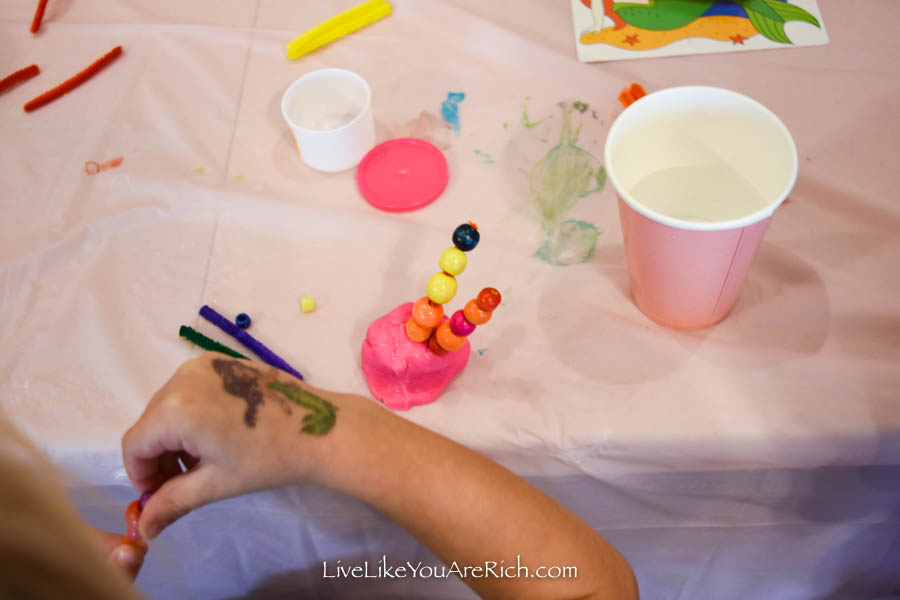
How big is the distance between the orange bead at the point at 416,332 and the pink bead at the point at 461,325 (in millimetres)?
32

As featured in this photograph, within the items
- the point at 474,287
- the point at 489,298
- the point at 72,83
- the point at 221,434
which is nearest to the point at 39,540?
the point at 221,434

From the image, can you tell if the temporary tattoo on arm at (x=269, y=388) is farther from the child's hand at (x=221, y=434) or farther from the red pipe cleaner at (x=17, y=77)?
the red pipe cleaner at (x=17, y=77)

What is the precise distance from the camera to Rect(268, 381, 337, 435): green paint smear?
1.82 feet

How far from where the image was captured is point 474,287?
0.72 metres

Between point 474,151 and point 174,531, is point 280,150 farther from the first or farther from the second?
point 174,531

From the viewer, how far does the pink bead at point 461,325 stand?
597 millimetres

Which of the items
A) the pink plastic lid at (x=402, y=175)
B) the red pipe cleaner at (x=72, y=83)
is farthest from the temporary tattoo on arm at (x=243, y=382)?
the red pipe cleaner at (x=72, y=83)

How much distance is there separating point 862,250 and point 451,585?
59cm

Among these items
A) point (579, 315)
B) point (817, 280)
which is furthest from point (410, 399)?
point (817, 280)

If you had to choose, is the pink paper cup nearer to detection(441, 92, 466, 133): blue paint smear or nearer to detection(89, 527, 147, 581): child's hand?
detection(441, 92, 466, 133): blue paint smear

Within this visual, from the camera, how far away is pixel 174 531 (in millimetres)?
742

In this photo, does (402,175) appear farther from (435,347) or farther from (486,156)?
(435,347)

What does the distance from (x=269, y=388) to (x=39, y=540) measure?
0.27 meters

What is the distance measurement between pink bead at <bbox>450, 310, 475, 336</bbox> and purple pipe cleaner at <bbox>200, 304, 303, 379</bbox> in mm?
168
